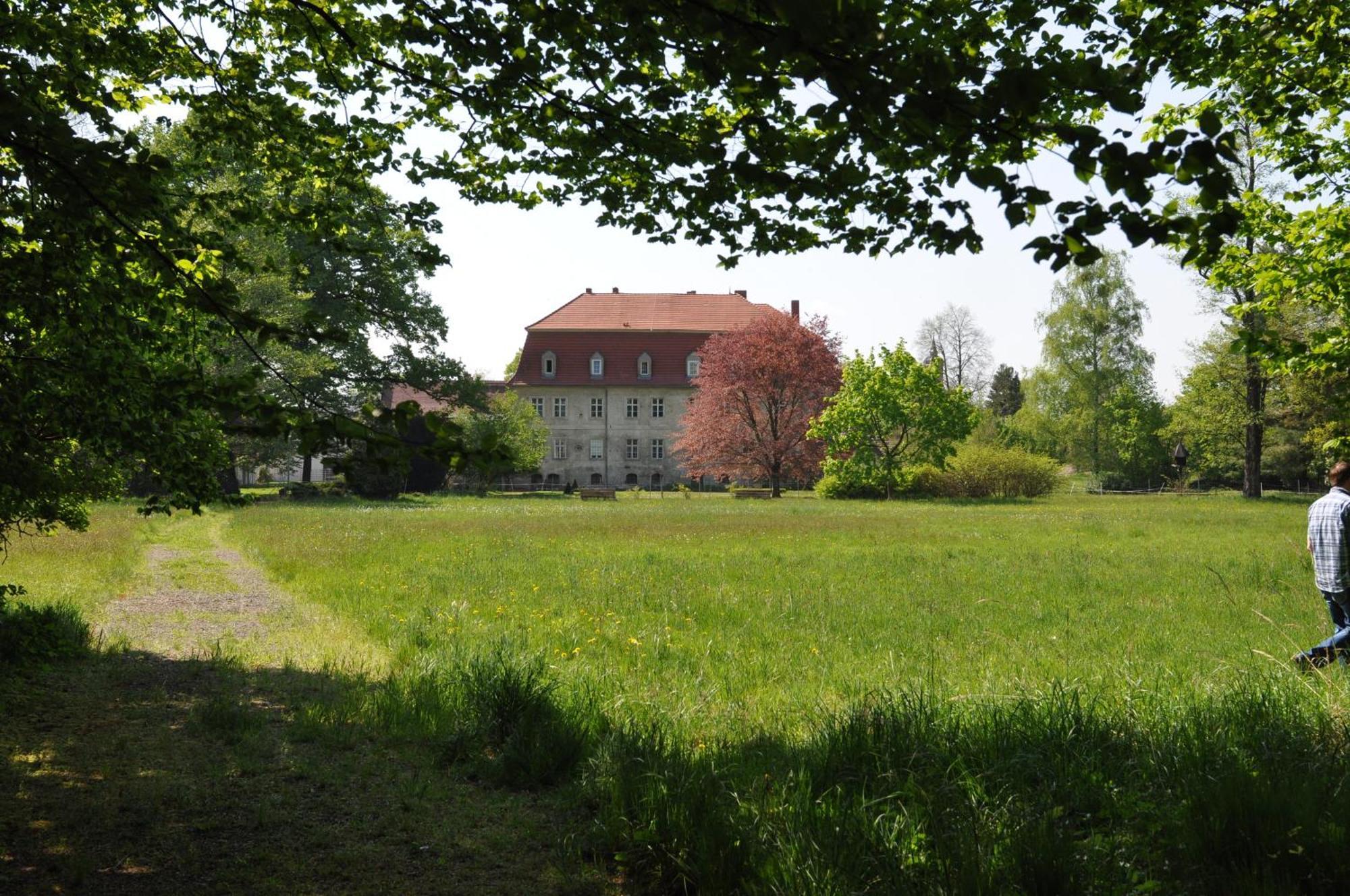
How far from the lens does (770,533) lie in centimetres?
2256

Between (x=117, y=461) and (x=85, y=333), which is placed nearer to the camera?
(x=85, y=333)

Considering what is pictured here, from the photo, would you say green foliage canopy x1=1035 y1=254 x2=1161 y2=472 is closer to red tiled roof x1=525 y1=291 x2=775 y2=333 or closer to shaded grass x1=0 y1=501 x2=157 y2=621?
red tiled roof x1=525 y1=291 x2=775 y2=333

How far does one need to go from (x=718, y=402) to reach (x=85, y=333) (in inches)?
1861

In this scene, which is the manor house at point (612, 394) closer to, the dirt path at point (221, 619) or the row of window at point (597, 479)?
the row of window at point (597, 479)

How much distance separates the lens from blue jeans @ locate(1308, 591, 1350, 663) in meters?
6.90

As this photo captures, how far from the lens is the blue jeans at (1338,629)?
690cm

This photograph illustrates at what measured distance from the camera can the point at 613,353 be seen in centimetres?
6800

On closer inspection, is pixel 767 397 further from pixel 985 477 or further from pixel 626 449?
pixel 626 449

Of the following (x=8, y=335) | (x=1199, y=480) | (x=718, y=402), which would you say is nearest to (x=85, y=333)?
(x=8, y=335)

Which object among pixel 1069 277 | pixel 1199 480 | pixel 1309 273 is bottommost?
pixel 1199 480

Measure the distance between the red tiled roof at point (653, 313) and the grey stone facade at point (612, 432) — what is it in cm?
470

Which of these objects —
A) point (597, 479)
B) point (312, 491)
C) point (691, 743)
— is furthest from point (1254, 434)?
point (691, 743)

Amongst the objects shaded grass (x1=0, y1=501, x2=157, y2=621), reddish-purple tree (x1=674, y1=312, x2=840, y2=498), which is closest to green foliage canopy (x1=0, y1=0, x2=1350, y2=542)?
shaded grass (x1=0, y1=501, x2=157, y2=621)

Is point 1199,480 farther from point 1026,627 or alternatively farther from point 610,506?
point 1026,627
